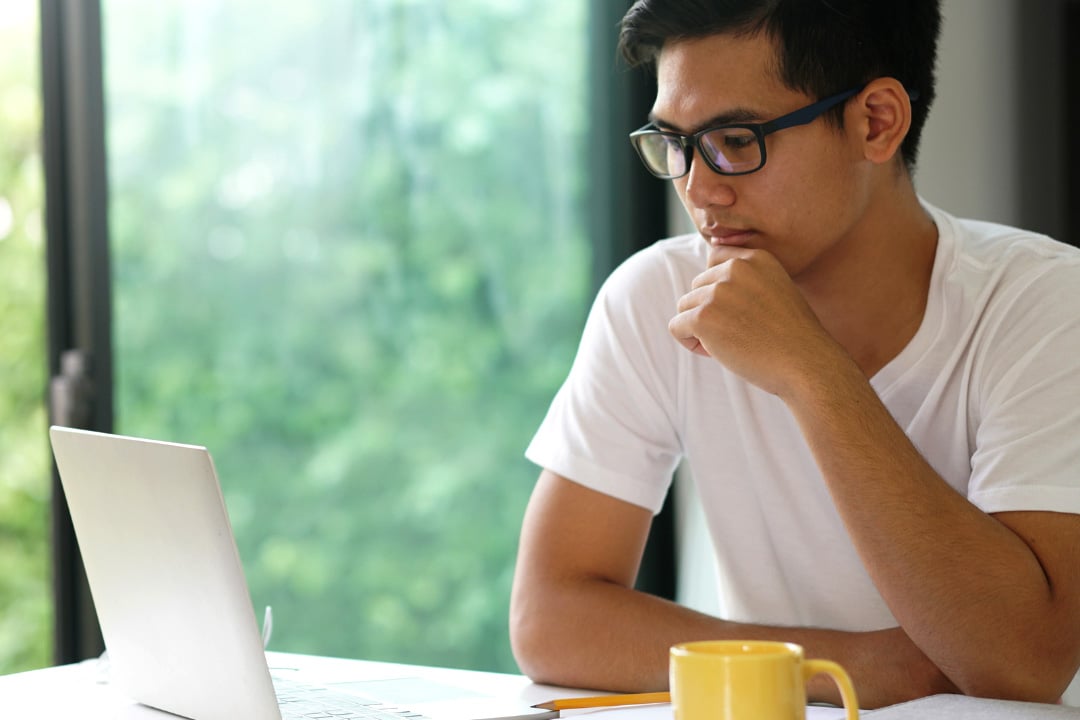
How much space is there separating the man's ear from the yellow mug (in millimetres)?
852

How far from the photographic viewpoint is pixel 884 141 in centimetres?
147

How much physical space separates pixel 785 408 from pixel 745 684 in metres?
0.81

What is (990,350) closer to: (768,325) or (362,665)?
(768,325)

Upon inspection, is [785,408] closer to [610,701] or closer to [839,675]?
[610,701]

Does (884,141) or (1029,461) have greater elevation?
(884,141)

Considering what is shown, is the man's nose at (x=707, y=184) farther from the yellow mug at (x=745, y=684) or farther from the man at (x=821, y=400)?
the yellow mug at (x=745, y=684)

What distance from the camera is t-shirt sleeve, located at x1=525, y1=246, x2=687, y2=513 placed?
4.86 feet

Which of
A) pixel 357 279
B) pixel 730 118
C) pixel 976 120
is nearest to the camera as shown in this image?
pixel 730 118

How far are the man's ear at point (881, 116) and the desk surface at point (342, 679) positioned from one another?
69cm

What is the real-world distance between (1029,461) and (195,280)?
4.87 ft

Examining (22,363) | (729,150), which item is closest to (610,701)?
(729,150)

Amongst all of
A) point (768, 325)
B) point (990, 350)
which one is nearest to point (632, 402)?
point (768, 325)

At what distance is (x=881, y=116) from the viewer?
4.81 feet

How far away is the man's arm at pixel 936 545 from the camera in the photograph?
46.7 inches
